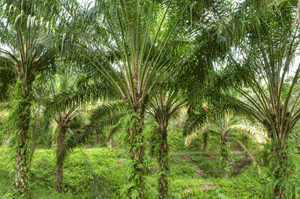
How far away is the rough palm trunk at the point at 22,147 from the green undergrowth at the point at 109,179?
1.56m

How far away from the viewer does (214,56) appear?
14.5 ft

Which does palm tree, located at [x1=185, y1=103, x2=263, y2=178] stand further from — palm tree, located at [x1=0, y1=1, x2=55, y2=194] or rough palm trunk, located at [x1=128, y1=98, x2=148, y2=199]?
palm tree, located at [x1=0, y1=1, x2=55, y2=194]

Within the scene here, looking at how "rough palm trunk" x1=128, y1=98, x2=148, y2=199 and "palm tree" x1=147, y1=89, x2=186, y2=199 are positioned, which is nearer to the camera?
"rough palm trunk" x1=128, y1=98, x2=148, y2=199

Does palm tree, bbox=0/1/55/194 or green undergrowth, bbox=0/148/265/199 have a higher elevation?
palm tree, bbox=0/1/55/194

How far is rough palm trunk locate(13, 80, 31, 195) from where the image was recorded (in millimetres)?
4875

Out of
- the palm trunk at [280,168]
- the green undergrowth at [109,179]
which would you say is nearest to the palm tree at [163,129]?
the green undergrowth at [109,179]

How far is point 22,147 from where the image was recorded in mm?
4945

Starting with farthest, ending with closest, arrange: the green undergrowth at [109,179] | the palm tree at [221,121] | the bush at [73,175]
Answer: the bush at [73,175]
the green undergrowth at [109,179]
the palm tree at [221,121]

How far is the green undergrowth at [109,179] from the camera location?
7.45 meters

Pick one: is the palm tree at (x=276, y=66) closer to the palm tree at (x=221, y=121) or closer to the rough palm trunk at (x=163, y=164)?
the palm tree at (x=221, y=121)

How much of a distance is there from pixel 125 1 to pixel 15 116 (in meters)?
3.98

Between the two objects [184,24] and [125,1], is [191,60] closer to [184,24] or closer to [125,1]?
[184,24]

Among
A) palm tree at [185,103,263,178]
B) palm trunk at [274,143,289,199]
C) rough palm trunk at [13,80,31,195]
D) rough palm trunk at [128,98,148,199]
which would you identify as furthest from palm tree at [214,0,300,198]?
rough palm trunk at [13,80,31,195]

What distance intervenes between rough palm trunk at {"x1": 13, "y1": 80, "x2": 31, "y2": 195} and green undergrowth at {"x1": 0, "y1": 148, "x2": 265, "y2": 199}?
1562mm
